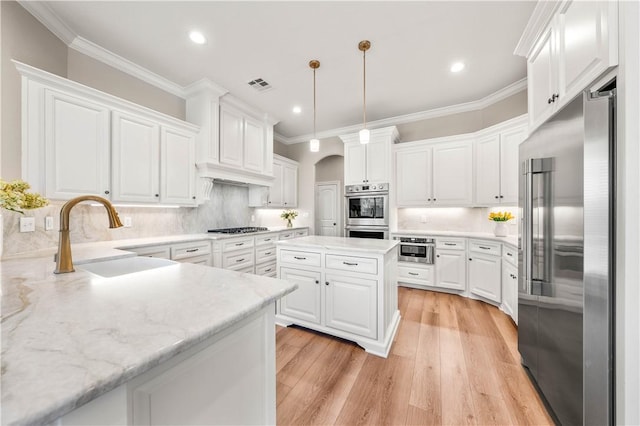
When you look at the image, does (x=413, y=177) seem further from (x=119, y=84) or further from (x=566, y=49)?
(x=119, y=84)

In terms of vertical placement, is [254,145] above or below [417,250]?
above

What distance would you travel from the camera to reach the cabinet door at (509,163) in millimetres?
3062

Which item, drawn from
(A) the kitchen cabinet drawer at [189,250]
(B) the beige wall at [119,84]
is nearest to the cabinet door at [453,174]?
(A) the kitchen cabinet drawer at [189,250]

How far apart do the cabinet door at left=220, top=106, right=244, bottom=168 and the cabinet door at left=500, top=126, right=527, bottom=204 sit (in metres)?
3.67

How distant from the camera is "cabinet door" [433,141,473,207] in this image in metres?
3.69

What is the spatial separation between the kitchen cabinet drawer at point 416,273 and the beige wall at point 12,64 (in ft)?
14.5

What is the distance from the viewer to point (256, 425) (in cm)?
90

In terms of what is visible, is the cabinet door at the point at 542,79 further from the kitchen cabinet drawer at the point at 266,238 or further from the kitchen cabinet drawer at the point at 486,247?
the kitchen cabinet drawer at the point at 266,238

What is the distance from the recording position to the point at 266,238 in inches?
157

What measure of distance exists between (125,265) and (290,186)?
3.69m

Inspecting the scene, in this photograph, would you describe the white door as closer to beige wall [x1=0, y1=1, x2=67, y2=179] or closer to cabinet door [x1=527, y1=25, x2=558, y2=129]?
cabinet door [x1=527, y1=25, x2=558, y2=129]

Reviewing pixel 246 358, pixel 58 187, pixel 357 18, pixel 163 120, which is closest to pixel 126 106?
pixel 163 120

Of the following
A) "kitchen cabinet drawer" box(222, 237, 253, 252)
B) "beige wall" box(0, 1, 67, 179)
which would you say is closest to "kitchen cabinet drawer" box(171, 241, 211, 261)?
"kitchen cabinet drawer" box(222, 237, 253, 252)

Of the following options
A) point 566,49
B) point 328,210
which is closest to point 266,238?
point 328,210
